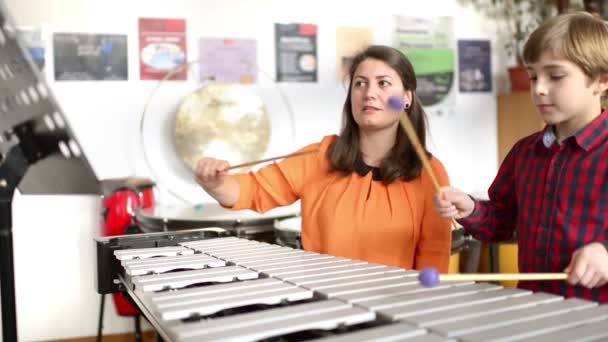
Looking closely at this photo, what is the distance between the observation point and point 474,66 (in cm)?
342

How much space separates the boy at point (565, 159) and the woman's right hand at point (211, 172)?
55 cm

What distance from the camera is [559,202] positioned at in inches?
48.9

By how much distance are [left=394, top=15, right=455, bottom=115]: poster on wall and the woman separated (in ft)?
5.51

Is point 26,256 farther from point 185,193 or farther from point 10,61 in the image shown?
point 10,61

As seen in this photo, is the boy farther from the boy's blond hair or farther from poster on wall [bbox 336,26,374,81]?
poster on wall [bbox 336,26,374,81]

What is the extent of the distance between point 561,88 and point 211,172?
828 mm

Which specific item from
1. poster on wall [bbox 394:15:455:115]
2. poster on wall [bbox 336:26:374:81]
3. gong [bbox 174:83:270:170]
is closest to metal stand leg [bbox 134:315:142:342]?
gong [bbox 174:83:270:170]

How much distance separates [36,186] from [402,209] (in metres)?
0.98

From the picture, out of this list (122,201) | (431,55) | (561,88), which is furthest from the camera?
(431,55)

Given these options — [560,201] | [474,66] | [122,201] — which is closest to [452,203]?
[560,201]

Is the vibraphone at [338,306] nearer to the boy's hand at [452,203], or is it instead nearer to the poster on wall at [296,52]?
the boy's hand at [452,203]

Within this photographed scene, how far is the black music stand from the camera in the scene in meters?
1.43

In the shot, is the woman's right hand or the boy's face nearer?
the boy's face

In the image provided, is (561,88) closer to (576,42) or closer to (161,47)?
(576,42)
